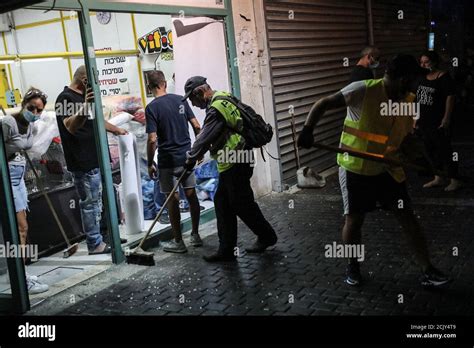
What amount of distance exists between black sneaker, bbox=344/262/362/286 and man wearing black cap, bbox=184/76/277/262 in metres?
1.23

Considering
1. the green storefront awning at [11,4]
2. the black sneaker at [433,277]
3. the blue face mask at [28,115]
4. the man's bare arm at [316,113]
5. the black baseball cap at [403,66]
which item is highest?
the green storefront awning at [11,4]

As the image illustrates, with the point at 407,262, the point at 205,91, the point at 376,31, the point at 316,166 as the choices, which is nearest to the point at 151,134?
the point at 205,91

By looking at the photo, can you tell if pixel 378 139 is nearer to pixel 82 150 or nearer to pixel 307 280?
pixel 307 280

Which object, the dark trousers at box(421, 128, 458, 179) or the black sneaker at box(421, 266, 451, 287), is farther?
the dark trousers at box(421, 128, 458, 179)

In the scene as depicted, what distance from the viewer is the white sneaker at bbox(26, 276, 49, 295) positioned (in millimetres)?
5184

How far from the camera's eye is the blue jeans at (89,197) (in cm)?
608

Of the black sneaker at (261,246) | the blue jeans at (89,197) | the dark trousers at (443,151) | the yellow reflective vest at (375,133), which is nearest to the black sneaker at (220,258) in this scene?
the black sneaker at (261,246)

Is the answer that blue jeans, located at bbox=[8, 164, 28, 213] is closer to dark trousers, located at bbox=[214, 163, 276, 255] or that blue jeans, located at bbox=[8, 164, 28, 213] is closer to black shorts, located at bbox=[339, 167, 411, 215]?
dark trousers, located at bbox=[214, 163, 276, 255]

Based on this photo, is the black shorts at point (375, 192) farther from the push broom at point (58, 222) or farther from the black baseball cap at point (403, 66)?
the push broom at point (58, 222)

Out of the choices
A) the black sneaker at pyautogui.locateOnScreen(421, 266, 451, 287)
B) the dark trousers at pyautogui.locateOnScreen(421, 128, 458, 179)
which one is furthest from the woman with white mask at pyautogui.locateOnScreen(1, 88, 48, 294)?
the dark trousers at pyautogui.locateOnScreen(421, 128, 458, 179)

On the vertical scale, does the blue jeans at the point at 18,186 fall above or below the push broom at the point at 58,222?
above

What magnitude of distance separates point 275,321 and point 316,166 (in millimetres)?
5822

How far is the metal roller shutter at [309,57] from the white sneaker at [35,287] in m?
4.47

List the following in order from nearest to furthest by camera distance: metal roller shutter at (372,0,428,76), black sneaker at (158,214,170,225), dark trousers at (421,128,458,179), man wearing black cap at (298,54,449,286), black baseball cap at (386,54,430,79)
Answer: black baseball cap at (386,54,430,79), man wearing black cap at (298,54,449,286), black sneaker at (158,214,170,225), dark trousers at (421,128,458,179), metal roller shutter at (372,0,428,76)
